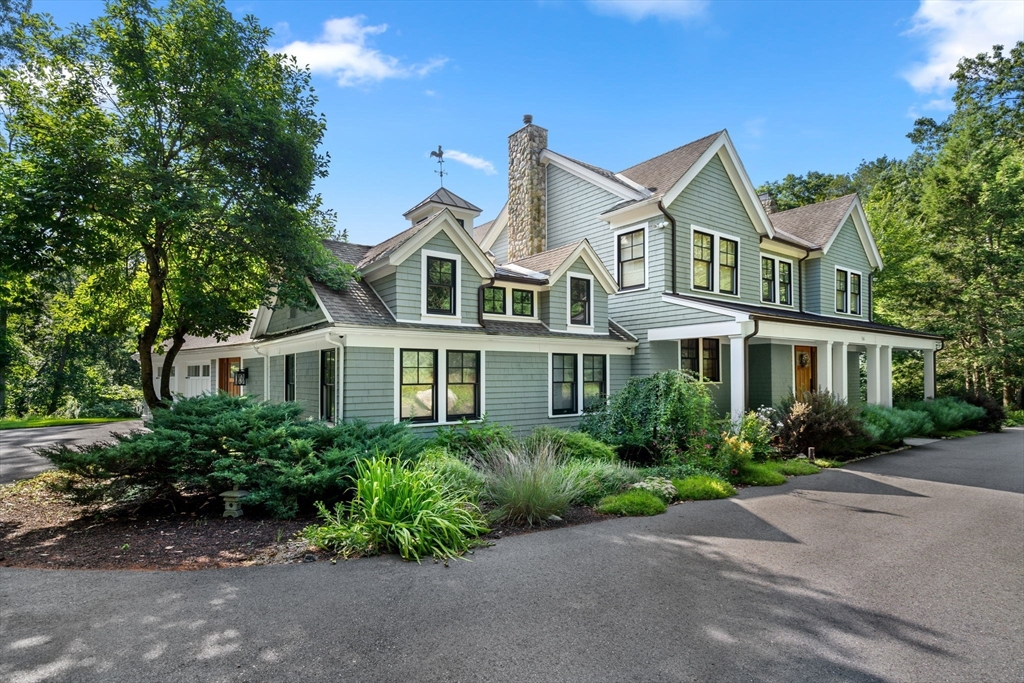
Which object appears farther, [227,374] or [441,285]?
[227,374]

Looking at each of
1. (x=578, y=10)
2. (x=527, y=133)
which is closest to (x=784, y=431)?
(x=578, y=10)

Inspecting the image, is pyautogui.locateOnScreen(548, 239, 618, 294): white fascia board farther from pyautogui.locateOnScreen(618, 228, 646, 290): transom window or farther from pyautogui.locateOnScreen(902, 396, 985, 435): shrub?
pyautogui.locateOnScreen(902, 396, 985, 435): shrub

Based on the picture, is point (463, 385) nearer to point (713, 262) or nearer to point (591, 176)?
point (591, 176)

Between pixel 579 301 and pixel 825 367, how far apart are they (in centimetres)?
736

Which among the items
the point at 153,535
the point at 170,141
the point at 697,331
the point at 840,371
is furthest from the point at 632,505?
the point at 840,371

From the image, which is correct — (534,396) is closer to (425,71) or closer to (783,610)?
(425,71)

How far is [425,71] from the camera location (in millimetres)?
10820

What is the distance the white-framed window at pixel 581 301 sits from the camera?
46.5ft

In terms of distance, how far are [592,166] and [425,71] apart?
801 cm

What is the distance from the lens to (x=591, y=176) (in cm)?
1639

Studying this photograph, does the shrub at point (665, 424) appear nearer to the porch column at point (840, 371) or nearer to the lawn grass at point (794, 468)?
the lawn grass at point (794, 468)

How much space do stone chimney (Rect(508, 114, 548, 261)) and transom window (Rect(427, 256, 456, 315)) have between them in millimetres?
6183

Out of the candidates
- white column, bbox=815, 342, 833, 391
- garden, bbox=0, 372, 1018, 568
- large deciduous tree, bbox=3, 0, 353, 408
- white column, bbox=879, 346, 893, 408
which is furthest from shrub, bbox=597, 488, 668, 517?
white column, bbox=879, 346, 893, 408

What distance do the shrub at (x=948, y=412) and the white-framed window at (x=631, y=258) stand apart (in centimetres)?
1009
